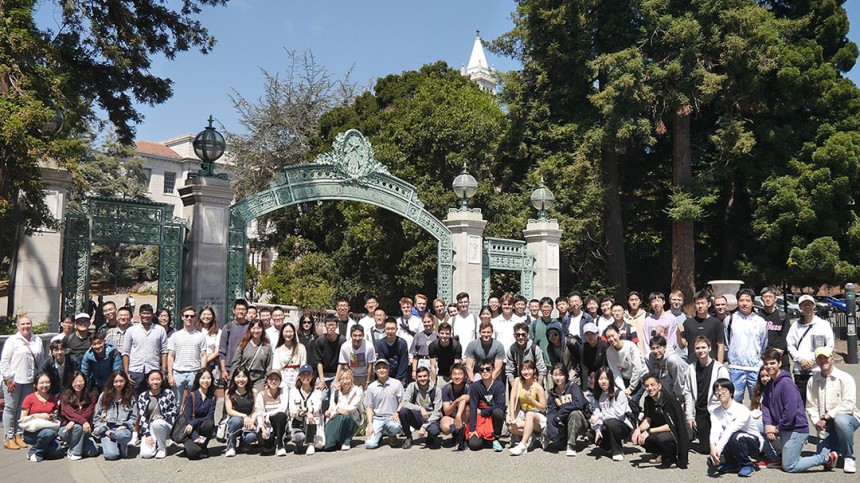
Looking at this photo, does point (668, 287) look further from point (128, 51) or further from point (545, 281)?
point (128, 51)

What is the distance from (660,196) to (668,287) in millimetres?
3556

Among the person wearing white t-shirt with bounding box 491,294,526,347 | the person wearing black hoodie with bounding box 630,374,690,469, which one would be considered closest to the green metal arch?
the person wearing white t-shirt with bounding box 491,294,526,347

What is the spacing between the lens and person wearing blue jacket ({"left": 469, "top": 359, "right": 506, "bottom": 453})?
774 cm

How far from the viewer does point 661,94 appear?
20.2m

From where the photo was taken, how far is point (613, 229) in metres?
23.3

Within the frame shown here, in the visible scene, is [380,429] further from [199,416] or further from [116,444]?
[116,444]

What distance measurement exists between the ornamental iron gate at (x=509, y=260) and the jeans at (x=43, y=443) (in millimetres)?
8905

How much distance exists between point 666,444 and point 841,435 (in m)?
1.63

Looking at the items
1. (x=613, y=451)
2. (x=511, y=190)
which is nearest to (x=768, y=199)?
(x=511, y=190)

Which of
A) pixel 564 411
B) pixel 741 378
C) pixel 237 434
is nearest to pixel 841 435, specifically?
pixel 741 378

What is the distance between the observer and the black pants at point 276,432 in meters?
7.48

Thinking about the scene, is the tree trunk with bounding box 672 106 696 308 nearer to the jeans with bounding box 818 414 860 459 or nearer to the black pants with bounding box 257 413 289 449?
the jeans with bounding box 818 414 860 459

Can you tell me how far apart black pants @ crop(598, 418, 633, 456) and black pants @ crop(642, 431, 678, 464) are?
1.10ft

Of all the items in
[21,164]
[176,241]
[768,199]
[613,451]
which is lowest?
[613,451]
